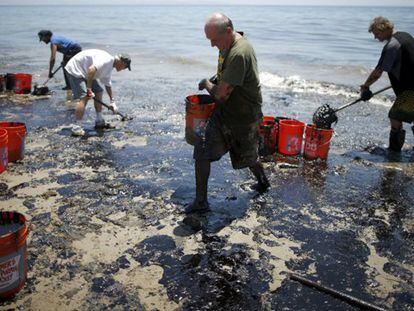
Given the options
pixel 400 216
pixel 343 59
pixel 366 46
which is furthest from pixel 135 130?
pixel 366 46

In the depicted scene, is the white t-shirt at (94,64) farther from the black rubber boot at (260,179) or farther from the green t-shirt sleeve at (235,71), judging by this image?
the green t-shirt sleeve at (235,71)

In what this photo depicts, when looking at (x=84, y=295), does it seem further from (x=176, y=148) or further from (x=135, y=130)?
(x=135, y=130)

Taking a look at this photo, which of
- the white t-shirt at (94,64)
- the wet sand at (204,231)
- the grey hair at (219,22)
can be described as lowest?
the wet sand at (204,231)

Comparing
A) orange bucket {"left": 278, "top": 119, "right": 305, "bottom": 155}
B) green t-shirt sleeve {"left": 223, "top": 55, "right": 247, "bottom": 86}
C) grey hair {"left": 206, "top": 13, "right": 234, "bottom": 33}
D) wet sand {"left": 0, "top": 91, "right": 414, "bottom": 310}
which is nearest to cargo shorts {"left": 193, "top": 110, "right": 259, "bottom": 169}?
green t-shirt sleeve {"left": 223, "top": 55, "right": 247, "bottom": 86}

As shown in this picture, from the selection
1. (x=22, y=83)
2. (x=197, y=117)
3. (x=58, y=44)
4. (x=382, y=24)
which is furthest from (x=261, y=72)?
(x=197, y=117)

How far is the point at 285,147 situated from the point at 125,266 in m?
4.06

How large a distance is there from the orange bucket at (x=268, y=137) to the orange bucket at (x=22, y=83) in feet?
26.6

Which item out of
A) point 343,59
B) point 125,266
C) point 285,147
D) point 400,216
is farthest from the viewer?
point 343,59

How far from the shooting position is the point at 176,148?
24.3 feet

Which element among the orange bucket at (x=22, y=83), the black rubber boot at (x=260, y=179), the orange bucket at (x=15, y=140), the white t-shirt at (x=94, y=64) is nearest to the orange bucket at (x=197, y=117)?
the black rubber boot at (x=260, y=179)

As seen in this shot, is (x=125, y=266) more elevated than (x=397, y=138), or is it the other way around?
(x=397, y=138)

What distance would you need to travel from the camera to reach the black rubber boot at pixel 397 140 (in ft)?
24.1

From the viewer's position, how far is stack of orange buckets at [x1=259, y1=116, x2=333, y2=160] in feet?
22.0

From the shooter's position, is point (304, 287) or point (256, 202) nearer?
point (304, 287)
